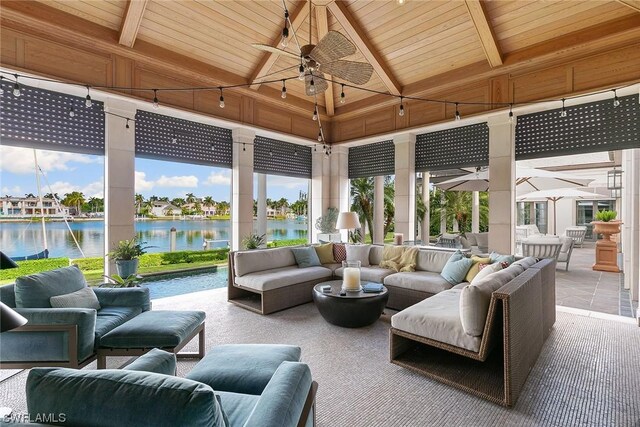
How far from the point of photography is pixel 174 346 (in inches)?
95.3

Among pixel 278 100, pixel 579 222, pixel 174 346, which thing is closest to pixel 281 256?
pixel 174 346

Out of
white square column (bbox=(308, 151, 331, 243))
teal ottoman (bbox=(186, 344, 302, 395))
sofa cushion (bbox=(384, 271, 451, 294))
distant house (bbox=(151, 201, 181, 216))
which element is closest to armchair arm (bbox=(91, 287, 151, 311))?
teal ottoman (bbox=(186, 344, 302, 395))

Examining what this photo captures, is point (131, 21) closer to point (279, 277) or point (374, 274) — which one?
point (279, 277)

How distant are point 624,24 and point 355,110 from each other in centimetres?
414

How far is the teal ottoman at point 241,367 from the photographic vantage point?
1.65 meters

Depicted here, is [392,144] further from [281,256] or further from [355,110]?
[281,256]

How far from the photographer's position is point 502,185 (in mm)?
5008

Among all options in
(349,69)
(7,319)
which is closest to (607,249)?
(349,69)

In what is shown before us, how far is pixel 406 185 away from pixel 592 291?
11.7 feet

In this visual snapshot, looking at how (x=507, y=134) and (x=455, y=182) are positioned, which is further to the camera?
(x=455, y=182)

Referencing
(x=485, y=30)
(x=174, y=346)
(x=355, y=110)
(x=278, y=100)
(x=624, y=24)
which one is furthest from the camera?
(x=355, y=110)

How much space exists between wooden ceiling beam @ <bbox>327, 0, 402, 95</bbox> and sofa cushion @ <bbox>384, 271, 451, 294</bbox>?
3.48 metres

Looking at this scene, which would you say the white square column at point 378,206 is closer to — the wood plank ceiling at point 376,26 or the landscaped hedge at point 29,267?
the wood plank ceiling at point 376,26

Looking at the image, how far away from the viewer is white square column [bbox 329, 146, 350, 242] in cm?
750
